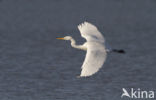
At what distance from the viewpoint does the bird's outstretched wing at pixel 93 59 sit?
11398mm

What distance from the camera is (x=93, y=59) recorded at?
1180cm

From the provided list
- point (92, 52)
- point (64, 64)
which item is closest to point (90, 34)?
point (92, 52)

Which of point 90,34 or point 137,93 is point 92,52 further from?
point 137,93

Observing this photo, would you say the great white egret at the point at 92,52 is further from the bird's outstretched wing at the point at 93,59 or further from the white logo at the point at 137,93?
the white logo at the point at 137,93

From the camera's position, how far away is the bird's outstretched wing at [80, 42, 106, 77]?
449 inches

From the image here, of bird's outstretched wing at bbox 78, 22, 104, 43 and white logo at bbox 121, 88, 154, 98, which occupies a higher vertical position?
bird's outstretched wing at bbox 78, 22, 104, 43

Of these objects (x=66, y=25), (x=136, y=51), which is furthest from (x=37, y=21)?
(x=136, y=51)

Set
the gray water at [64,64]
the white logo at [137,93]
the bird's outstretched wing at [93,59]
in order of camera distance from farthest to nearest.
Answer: the gray water at [64,64] < the white logo at [137,93] < the bird's outstretched wing at [93,59]

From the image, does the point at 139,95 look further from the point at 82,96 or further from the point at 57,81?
the point at 57,81

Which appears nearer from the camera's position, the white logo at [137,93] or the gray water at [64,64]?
the white logo at [137,93]

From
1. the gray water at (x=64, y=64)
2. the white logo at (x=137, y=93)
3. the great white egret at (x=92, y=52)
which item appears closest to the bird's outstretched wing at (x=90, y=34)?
the great white egret at (x=92, y=52)

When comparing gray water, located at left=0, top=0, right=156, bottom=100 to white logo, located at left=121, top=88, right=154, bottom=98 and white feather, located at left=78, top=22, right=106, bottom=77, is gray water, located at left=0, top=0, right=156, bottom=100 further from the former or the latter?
white feather, located at left=78, top=22, right=106, bottom=77

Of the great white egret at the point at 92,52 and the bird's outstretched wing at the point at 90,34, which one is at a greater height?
the bird's outstretched wing at the point at 90,34

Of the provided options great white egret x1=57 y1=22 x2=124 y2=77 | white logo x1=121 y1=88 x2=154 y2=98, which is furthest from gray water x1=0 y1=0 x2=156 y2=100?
great white egret x1=57 y1=22 x2=124 y2=77
